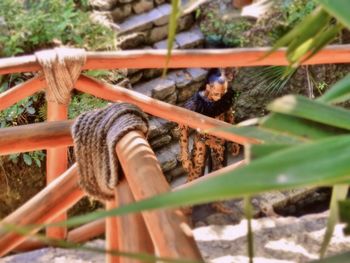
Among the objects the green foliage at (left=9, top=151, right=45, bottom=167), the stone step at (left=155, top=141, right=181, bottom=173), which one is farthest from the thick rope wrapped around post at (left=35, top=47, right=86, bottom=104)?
the green foliage at (left=9, top=151, right=45, bottom=167)

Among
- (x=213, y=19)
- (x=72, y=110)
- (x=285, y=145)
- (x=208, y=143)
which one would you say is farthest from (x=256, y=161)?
(x=213, y=19)

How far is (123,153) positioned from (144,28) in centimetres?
403

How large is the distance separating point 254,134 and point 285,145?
33 millimetres

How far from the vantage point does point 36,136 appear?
124 cm

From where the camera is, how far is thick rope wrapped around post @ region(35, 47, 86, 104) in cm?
180

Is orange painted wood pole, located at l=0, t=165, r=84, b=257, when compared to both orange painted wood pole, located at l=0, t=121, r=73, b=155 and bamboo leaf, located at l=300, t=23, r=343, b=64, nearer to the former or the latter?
orange painted wood pole, located at l=0, t=121, r=73, b=155

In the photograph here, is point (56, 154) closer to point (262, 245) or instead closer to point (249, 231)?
point (262, 245)

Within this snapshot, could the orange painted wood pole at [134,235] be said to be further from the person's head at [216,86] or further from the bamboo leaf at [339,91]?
the person's head at [216,86]

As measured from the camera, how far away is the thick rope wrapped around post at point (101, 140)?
1050mm

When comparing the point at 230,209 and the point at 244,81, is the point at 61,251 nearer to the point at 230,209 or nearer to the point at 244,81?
the point at 230,209

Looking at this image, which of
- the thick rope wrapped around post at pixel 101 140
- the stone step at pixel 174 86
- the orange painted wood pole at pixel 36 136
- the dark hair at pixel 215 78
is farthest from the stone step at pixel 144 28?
the thick rope wrapped around post at pixel 101 140

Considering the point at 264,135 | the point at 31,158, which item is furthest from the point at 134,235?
the point at 31,158

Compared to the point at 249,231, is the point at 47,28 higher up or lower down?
higher up

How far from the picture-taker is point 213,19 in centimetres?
530
